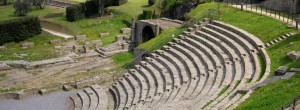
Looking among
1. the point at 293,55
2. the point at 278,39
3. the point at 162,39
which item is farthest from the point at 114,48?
the point at 293,55

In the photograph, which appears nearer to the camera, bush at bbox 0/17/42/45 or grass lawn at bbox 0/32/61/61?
grass lawn at bbox 0/32/61/61

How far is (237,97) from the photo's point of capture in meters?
19.9

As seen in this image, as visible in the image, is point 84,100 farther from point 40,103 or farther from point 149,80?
point 149,80

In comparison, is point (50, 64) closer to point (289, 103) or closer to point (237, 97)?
point (237, 97)

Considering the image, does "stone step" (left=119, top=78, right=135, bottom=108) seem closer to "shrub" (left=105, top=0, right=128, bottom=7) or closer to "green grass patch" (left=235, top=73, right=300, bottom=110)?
"green grass patch" (left=235, top=73, right=300, bottom=110)

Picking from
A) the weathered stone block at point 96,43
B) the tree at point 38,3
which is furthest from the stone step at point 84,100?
the tree at point 38,3

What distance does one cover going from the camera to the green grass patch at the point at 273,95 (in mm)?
17406

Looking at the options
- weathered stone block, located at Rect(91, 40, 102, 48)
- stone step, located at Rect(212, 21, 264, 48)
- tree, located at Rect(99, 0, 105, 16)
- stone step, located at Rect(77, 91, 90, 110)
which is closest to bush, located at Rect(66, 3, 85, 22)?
tree, located at Rect(99, 0, 105, 16)

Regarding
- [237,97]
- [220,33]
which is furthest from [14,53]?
[237,97]

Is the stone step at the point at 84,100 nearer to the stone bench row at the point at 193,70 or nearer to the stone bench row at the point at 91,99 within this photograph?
the stone bench row at the point at 91,99

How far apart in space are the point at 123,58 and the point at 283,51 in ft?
58.8

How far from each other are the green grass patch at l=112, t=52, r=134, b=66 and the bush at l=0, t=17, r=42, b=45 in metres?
13.3

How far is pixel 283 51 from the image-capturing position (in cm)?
2589

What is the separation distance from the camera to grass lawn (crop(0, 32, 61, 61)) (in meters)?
41.6
